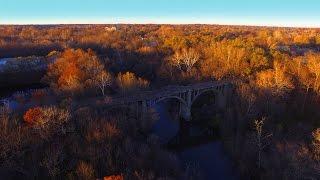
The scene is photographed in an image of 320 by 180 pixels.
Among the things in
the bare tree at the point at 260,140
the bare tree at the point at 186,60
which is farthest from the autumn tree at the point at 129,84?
the bare tree at the point at 260,140

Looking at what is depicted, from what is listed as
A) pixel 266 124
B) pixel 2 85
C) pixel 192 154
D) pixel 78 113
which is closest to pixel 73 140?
pixel 78 113

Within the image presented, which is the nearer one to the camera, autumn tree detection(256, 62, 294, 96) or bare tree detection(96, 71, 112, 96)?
bare tree detection(96, 71, 112, 96)

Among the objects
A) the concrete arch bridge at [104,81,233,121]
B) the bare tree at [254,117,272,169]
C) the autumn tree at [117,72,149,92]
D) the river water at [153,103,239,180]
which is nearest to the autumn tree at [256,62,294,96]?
the concrete arch bridge at [104,81,233,121]

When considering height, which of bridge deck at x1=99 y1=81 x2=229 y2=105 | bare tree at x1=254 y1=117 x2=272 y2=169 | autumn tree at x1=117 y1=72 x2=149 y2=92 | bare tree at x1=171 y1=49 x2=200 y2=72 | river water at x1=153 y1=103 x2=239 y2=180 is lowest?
river water at x1=153 y1=103 x2=239 y2=180

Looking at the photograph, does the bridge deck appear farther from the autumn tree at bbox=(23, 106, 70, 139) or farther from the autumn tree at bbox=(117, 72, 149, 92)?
the autumn tree at bbox=(23, 106, 70, 139)

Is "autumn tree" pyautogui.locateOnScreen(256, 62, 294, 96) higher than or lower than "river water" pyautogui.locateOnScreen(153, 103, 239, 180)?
higher

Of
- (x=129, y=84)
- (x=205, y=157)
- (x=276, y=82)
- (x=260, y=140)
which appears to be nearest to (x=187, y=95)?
(x=129, y=84)

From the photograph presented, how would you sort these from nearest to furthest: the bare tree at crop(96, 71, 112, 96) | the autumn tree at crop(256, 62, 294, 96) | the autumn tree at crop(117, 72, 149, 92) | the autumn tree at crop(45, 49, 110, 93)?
the bare tree at crop(96, 71, 112, 96)
the autumn tree at crop(256, 62, 294, 96)
the autumn tree at crop(45, 49, 110, 93)
the autumn tree at crop(117, 72, 149, 92)

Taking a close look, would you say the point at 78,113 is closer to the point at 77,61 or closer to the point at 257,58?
the point at 77,61
